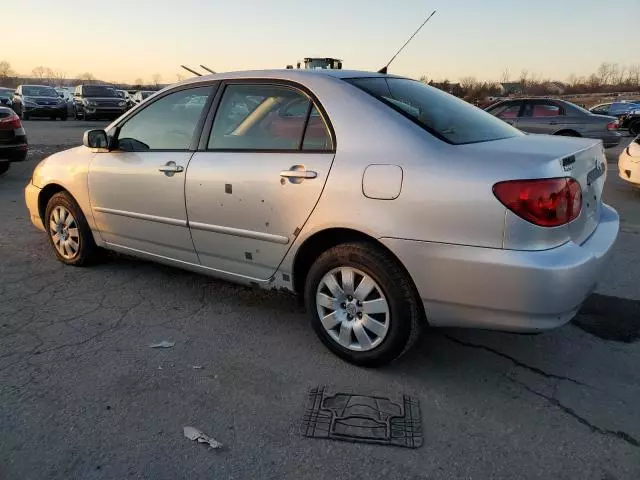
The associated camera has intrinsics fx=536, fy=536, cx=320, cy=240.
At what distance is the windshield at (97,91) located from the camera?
26.0 metres

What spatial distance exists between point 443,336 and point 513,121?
1032 cm

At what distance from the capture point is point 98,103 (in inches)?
987

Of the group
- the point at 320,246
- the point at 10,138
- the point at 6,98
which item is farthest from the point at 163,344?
the point at 6,98

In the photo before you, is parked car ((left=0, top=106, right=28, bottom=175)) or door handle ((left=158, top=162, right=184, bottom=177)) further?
parked car ((left=0, top=106, right=28, bottom=175))

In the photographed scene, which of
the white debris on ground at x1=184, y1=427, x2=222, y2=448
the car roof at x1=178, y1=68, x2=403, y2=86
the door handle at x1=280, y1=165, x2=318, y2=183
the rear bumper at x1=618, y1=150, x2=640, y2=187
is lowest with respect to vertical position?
the white debris on ground at x1=184, y1=427, x2=222, y2=448

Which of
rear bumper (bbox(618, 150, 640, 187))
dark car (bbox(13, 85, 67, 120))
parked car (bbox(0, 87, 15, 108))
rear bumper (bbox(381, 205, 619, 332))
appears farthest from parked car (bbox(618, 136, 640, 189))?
parked car (bbox(0, 87, 15, 108))

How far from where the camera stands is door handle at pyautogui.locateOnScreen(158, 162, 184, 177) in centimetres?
365

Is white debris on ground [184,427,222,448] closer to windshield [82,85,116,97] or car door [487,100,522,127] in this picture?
car door [487,100,522,127]

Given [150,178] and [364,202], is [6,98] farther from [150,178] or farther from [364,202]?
[364,202]

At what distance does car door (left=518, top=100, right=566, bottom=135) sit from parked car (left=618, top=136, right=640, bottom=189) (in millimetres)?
4021

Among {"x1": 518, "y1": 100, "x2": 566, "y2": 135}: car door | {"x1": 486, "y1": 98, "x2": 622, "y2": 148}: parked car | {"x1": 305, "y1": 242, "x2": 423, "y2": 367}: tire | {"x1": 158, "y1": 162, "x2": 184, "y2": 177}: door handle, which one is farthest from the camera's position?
{"x1": 518, "y1": 100, "x2": 566, "y2": 135}: car door

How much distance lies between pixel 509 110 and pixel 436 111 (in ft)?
34.6

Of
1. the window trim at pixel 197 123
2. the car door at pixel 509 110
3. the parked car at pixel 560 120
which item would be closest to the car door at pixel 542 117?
the parked car at pixel 560 120

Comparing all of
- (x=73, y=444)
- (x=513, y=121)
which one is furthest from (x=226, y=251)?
(x=513, y=121)
